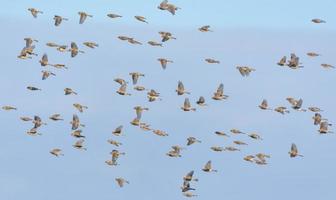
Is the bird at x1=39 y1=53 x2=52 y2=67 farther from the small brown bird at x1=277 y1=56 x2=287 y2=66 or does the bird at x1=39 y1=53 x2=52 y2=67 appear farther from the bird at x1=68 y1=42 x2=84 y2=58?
the small brown bird at x1=277 y1=56 x2=287 y2=66

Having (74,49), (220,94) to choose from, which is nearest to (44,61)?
(74,49)

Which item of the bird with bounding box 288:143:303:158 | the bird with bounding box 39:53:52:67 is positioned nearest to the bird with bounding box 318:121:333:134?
the bird with bounding box 288:143:303:158

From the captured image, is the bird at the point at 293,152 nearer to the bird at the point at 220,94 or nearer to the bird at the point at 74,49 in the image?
the bird at the point at 220,94

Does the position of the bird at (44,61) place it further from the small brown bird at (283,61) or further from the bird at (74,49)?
the small brown bird at (283,61)

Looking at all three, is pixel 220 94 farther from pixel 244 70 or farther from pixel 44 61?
pixel 44 61

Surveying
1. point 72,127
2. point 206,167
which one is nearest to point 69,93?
point 72,127

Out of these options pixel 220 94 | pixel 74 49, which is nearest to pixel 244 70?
pixel 220 94

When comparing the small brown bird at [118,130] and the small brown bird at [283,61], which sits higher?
the small brown bird at [283,61]

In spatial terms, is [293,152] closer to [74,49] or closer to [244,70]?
[244,70]

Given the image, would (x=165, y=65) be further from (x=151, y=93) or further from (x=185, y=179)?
(x=185, y=179)

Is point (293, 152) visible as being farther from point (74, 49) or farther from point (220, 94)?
point (74, 49)

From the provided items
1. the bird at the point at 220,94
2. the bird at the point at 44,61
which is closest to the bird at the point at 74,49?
the bird at the point at 44,61

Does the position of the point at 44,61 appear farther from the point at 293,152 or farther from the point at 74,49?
the point at 293,152

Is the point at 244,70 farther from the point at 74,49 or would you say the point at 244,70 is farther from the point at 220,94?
the point at 74,49
